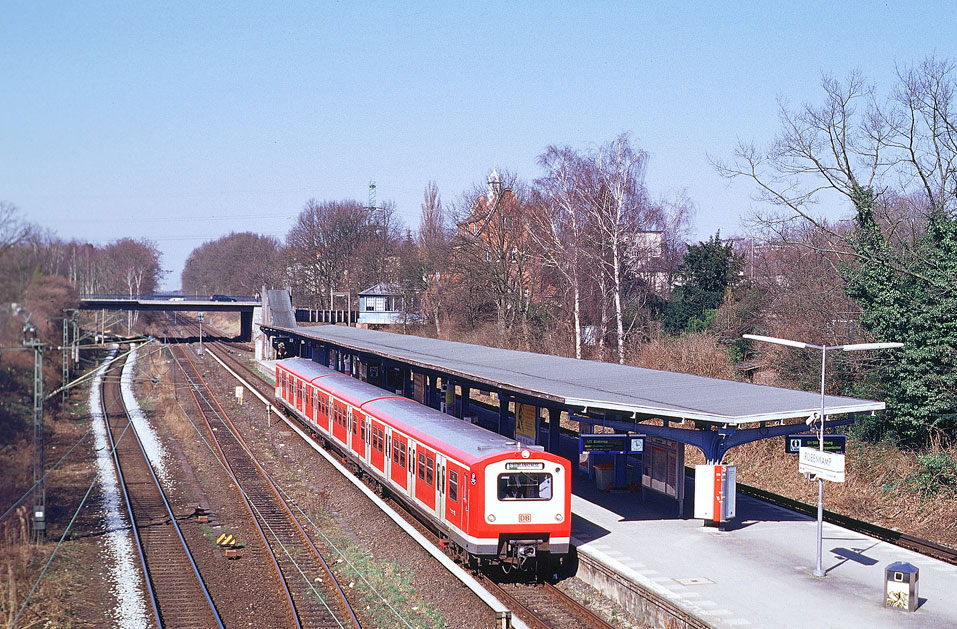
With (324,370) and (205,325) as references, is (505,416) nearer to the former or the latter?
(324,370)

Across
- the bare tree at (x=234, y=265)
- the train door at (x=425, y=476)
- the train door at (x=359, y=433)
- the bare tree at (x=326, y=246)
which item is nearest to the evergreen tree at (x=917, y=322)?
the train door at (x=425, y=476)

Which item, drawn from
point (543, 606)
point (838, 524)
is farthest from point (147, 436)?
point (838, 524)

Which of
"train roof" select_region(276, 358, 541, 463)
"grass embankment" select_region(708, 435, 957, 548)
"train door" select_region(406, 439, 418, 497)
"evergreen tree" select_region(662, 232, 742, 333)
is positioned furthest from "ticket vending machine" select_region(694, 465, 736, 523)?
"evergreen tree" select_region(662, 232, 742, 333)

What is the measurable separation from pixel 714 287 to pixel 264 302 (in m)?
36.1

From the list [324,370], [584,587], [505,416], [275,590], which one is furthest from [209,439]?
[584,587]

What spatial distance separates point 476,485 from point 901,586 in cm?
648

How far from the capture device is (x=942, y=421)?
20.9 metres

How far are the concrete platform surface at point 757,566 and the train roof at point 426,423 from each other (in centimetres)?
245

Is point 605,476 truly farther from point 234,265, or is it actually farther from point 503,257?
point 234,265

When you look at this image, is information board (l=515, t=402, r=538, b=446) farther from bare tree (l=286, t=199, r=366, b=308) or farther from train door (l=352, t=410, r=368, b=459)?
bare tree (l=286, t=199, r=366, b=308)

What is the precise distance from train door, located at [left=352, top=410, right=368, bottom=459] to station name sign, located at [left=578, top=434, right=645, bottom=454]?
22.1ft

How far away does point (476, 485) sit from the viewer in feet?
46.9

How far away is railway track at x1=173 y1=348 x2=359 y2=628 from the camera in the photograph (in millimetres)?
13484

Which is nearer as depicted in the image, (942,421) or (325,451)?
(942,421)
